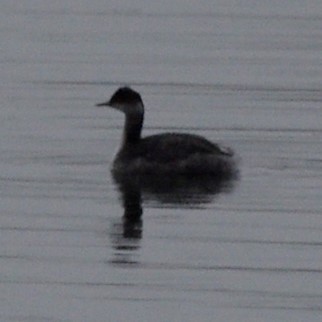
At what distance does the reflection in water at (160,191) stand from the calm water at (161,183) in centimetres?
3

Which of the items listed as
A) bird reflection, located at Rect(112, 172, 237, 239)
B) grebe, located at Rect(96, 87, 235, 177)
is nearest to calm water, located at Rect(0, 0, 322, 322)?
bird reflection, located at Rect(112, 172, 237, 239)

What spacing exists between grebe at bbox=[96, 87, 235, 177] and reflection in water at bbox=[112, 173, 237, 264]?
69mm

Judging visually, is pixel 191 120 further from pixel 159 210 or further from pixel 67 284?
pixel 67 284

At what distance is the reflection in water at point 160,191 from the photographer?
798 inches

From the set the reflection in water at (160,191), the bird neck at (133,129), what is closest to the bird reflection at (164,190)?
the reflection in water at (160,191)

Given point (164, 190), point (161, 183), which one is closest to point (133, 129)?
point (161, 183)

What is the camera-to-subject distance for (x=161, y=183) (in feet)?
72.8

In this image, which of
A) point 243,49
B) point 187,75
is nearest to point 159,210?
point 187,75

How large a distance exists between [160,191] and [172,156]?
669 millimetres

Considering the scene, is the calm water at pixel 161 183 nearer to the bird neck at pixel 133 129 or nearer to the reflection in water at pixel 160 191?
the reflection in water at pixel 160 191

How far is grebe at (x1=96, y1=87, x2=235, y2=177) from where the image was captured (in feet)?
72.9

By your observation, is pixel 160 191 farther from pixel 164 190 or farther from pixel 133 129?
pixel 133 129

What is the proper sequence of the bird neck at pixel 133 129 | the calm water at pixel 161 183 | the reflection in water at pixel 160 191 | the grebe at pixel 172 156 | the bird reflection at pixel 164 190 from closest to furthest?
the calm water at pixel 161 183, the reflection in water at pixel 160 191, the bird reflection at pixel 164 190, the grebe at pixel 172 156, the bird neck at pixel 133 129

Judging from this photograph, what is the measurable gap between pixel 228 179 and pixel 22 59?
8573mm
